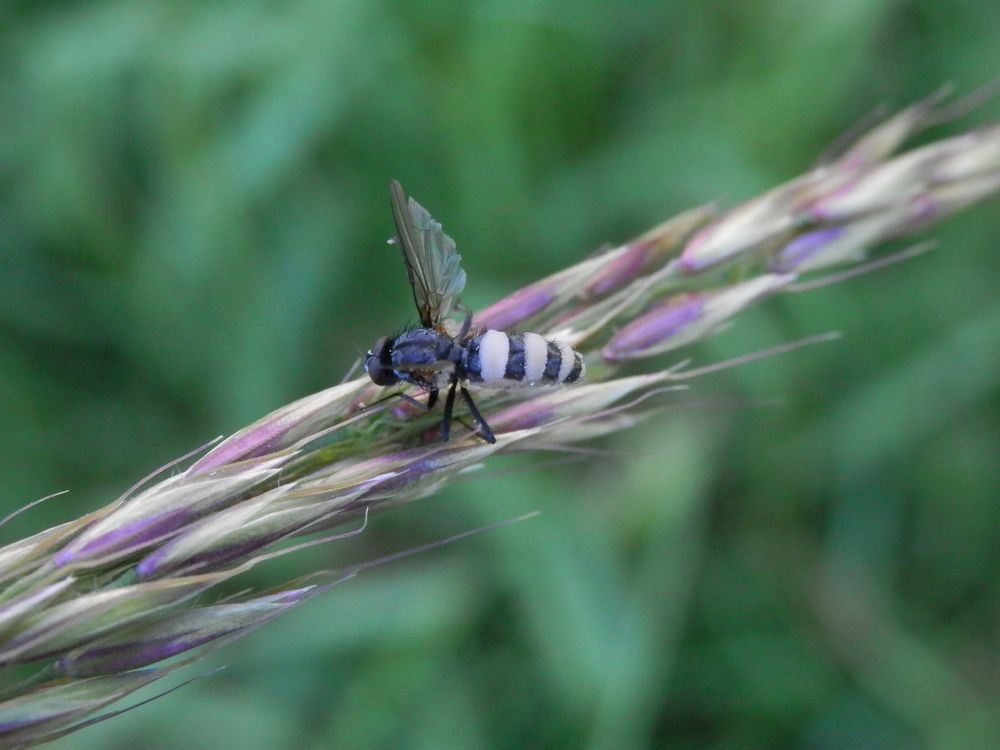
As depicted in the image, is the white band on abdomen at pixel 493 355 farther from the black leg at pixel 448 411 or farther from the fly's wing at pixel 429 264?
the fly's wing at pixel 429 264

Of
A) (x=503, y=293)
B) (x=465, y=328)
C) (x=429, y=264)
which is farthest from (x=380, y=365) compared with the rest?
(x=503, y=293)

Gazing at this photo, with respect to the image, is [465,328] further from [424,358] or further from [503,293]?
[503,293]

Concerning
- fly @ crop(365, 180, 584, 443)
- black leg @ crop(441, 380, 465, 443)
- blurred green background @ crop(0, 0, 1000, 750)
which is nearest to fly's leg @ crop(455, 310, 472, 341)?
fly @ crop(365, 180, 584, 443)

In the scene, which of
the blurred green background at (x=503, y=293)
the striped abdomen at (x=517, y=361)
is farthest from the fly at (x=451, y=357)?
the blurred green background at (x=503, y=293)

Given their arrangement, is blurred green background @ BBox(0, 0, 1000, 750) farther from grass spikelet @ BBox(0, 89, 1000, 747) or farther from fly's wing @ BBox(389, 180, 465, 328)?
grass spikelet @ BBox(0, 89, 1000, 747)

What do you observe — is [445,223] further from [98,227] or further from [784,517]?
[784,517]

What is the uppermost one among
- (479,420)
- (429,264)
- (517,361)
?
(429,264)

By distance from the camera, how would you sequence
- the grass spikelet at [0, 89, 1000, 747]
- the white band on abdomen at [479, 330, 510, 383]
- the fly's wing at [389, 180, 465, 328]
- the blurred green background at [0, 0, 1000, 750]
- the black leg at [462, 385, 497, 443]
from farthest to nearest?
the blurred green background at [0, 0, 1000, 750] < the fly's wing at [389, 180, 465, 328] < the white band on abdomen at [479, 330, 510, 383] < the black leg at [462, 385, 497, 443] < the grass spikelet at [0, 89, 1000, 747]
